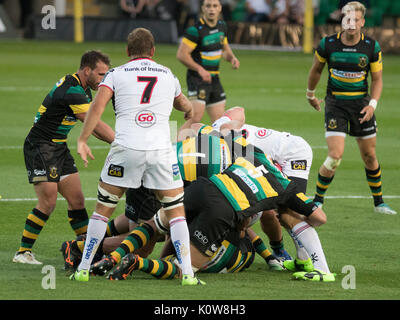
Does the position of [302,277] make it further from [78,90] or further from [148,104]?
[78,90]

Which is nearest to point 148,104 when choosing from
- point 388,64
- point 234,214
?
point 234,214

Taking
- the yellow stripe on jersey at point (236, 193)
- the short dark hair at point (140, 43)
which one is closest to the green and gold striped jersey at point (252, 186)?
the yellow stripe on jersey at point (236, 193)

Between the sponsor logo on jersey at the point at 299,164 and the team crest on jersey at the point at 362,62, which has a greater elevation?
the team crest on jersey at the point at 362,62

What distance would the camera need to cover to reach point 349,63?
10750mm

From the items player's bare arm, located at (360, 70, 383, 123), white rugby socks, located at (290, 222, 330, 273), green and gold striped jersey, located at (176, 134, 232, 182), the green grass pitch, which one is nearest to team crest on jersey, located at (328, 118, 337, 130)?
player's bare arm, located at (360, 70, 383, 123)

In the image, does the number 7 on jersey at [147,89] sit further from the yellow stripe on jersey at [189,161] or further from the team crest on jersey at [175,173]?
the yellow stripe on jersey at [189,161]

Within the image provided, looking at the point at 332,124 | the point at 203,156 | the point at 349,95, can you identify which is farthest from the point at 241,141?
the point at 349,95

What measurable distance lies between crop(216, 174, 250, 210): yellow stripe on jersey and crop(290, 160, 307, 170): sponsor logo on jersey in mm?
1359

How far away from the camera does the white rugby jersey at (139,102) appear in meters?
7.05

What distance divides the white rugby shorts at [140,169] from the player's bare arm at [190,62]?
7.27 meters

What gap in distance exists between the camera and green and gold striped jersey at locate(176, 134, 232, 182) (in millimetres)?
8062

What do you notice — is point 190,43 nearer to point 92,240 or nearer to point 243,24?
point 92,240

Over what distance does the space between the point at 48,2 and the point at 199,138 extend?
33.9 meters

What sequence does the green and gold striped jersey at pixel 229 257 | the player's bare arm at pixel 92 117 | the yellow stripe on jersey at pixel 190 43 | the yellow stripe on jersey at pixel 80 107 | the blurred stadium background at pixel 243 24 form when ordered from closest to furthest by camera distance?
the player's bare arm at pixel 92 117, the green and gold striped jersey at pixel 229 257, the yellow stripe on jersey at pixel 80 107, the yellow stripe on jersey at pixel 190 43, the blurred stadium background at pixel 243 24
